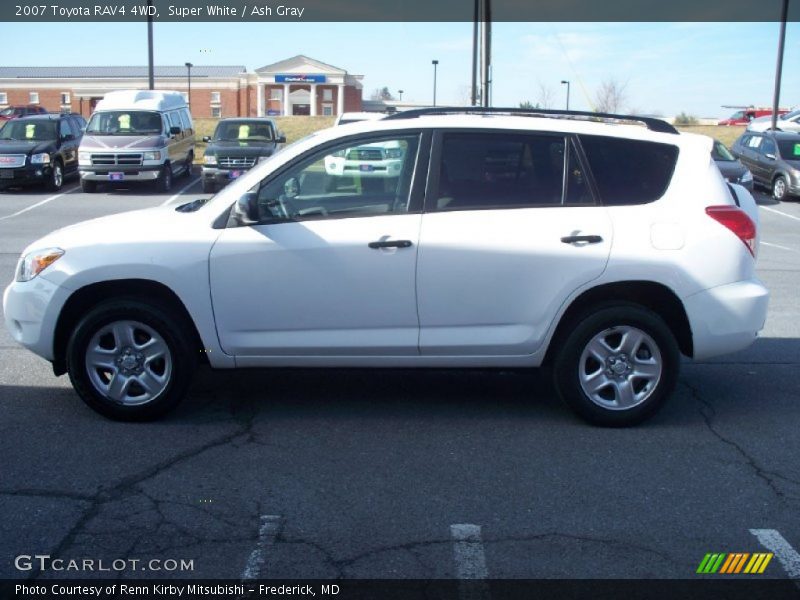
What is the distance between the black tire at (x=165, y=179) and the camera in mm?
23797

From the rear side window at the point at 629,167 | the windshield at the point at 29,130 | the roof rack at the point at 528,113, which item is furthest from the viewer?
the windshield at the point at 29,130

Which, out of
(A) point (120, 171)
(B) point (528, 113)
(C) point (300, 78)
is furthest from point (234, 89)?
(B) point (528, 113)

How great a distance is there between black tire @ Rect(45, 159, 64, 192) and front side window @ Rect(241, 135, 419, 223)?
1960 centimetres

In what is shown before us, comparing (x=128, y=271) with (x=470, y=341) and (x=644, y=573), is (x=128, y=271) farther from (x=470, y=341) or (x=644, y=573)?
(x=644, y=573)

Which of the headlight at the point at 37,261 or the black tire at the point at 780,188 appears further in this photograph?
the black tire at the point at 780,188

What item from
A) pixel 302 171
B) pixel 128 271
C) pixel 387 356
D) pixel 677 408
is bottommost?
pixel 677 408

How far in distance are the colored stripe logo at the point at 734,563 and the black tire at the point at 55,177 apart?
73.1ft

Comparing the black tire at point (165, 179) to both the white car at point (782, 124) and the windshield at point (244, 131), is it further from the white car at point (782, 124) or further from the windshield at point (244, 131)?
the white car at point (782, 124)

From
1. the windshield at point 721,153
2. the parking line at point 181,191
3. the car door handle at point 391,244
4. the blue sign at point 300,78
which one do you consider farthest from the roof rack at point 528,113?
the blue sign at point 300,78

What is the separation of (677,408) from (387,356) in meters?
2.02

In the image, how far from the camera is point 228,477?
5.05 meters

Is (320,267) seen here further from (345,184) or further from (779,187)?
(779,187)

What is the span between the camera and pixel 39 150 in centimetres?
2358
